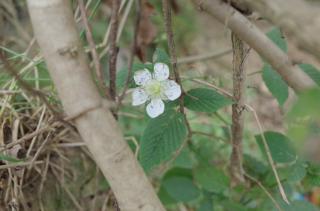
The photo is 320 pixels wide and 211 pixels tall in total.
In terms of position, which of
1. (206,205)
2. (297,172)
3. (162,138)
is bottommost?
(206,205)

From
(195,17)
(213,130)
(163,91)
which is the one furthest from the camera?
(195,17)

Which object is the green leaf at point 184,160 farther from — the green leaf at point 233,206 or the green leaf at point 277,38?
the green leaf at point 277,38

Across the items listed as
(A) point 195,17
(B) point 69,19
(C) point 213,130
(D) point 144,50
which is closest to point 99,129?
(B) point 69,19

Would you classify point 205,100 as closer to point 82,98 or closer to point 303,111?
point 82,98

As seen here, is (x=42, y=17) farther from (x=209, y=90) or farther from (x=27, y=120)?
(x=27, y=120)

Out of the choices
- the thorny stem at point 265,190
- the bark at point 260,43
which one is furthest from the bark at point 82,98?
the thorny stem at point 265,190

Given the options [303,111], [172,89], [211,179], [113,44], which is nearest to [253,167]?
[211,179]
